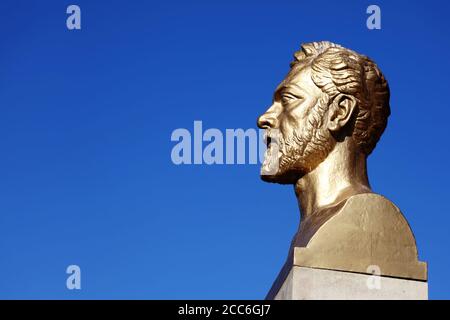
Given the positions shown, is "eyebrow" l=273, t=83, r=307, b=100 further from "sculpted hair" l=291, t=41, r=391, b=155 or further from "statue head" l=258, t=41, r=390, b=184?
"sculpted hair" l=291, t=41, r=391, b=155

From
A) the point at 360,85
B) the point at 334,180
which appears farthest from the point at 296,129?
the point at 360,85

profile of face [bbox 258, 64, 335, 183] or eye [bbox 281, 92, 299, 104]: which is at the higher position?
eye [bbox 281, 92, 299, 104]

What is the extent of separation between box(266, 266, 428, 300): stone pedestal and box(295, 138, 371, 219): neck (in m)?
1.02

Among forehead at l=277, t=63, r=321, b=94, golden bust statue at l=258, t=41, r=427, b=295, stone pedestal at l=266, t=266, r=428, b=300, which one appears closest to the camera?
stone pedestal at l=266, t=266, r=428, b=300

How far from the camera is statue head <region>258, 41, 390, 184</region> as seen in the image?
14.6 meters

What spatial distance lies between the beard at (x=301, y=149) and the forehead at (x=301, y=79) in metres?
0.20

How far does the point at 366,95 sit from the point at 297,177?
1178 millimetres

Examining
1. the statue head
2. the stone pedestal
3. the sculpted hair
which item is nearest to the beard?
the statue head

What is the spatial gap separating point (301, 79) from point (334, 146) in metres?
0.88

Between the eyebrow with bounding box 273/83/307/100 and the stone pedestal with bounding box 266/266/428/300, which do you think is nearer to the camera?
the stone pedestal with bounding box 266/266/428/300

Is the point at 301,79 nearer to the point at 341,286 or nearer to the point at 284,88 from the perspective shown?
the point at 284,88

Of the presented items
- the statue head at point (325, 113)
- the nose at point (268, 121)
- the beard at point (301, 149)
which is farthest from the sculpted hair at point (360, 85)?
the nose at point (268, 121)
